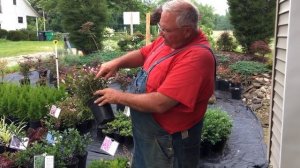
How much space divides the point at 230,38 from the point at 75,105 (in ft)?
26.0

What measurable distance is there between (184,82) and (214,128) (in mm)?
2297

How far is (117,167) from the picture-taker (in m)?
3.03

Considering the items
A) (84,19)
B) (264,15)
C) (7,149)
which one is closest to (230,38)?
(264,15)

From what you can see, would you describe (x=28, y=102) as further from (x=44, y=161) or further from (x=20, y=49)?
(x=20, y=49)

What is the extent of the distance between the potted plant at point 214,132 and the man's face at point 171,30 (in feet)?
6.87

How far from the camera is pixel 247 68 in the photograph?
8.88 metres

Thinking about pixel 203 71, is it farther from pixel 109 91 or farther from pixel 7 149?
pixel 7 149

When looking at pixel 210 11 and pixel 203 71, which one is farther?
pixel 210 11

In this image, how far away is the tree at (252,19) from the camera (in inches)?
447

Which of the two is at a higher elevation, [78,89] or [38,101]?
[78,89]

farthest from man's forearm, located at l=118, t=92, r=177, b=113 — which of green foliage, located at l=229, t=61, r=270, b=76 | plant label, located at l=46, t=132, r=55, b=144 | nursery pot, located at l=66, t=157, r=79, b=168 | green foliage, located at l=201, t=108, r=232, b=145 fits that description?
green foliage, located at l=229, t=61, r=270, b=76

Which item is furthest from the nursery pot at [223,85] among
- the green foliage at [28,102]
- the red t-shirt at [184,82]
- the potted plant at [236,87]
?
the red t-shirt at [184,82]

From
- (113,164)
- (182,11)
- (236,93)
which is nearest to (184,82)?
(182,11)

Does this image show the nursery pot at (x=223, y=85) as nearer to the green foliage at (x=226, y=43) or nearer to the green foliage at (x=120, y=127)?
the green foliage at (x=120, y=127)
